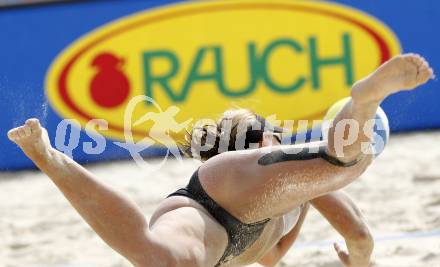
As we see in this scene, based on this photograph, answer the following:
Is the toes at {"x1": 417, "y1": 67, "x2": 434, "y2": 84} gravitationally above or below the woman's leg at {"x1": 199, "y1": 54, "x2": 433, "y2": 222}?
above

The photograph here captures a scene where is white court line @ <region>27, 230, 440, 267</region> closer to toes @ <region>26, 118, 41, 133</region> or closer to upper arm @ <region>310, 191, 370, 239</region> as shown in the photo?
upper arm @ <region>310, 191, 370, 239</region>

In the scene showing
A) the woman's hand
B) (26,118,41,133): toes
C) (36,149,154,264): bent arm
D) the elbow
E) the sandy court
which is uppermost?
(26,118,41,133): toes

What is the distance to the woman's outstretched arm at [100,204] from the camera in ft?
7.25

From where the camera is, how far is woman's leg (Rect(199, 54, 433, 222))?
1995 mm

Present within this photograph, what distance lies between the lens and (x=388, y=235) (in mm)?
3871

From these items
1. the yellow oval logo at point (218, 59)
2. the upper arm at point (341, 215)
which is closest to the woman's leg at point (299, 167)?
the upper arm at point (341, 215)

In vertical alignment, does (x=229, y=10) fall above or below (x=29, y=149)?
below

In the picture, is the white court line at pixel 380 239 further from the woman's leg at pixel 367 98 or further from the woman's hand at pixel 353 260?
the woman's leg at pixel 367 98

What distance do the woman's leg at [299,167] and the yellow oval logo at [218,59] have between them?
9.75 ft

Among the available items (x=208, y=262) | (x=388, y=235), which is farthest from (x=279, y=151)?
(x=388, y=235)

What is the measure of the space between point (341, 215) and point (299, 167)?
67 cm

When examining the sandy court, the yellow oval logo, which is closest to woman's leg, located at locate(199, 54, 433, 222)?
the sandy court

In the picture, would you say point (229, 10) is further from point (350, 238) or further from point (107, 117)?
point (350, 238)

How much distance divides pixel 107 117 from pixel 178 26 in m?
0.69
